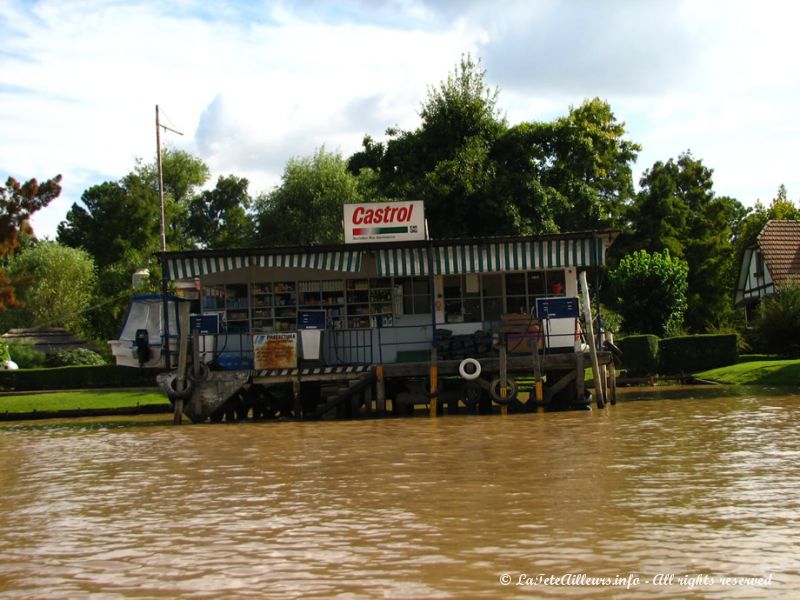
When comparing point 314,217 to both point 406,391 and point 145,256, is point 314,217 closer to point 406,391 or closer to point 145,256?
point 145,256

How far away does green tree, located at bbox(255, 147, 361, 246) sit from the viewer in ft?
189

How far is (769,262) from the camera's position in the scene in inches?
1908

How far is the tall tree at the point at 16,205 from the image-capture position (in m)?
36.9

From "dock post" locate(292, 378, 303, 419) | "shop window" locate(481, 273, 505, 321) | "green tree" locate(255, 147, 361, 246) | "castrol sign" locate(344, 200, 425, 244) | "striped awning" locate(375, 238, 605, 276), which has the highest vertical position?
"green tree" locate(255, 147, 361, 246)

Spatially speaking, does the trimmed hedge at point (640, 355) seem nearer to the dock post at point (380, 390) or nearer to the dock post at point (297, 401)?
the dock post at point (380, 390)

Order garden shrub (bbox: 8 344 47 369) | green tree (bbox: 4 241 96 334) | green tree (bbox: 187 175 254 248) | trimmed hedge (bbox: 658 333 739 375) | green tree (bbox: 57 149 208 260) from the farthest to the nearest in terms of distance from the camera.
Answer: green tree (bbox: 187 175 254 248) → green tree (bbox: 57 149 208 260) → green tree (bbox: 4 241 96 334) → garden shrub (bbox: 8 344 47 369) → trimmed hedge (bbox: 658 333 739 375)

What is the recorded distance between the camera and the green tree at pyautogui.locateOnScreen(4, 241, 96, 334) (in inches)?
2327

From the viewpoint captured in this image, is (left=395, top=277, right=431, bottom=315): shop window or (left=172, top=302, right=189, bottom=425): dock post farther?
(left=395, top=277, right=431, bottom=315): shop window

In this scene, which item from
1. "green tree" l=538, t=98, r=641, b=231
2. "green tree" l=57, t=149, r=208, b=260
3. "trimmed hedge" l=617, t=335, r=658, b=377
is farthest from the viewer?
"green tree" l=57, t=149, r=208, b=260

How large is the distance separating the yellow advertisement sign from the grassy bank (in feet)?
52.8

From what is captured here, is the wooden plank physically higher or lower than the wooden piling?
lower

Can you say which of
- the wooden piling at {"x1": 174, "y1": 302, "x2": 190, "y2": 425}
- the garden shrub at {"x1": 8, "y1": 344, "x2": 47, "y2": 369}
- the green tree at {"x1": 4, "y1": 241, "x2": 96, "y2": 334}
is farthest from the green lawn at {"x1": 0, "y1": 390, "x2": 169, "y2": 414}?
the green tree at {"x1": 4, "y1": 241, "x2": 96, "y2": 334}

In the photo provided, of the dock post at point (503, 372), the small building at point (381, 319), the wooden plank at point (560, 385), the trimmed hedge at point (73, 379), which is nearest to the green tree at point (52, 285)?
the trimmed hedge at point (73, 379)

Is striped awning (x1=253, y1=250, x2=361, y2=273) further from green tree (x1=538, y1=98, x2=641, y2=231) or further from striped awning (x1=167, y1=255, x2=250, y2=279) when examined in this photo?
green tree (x1=538, y1=98, x2=641, y2=231)
